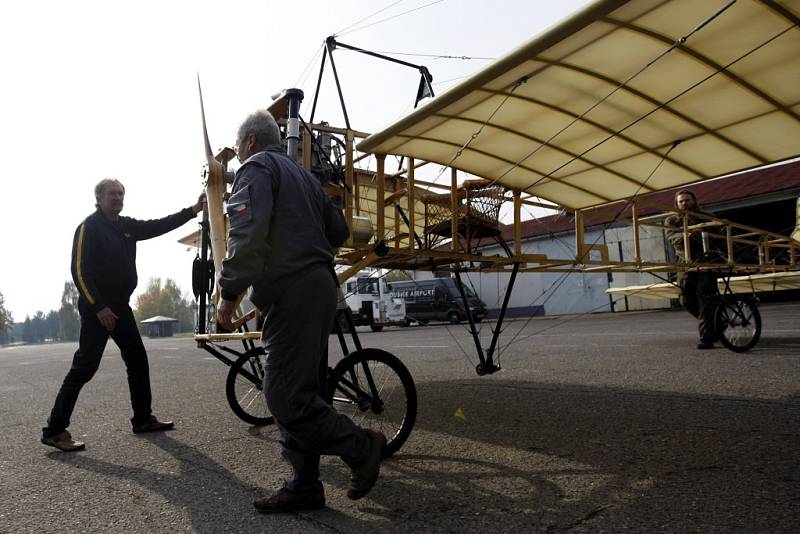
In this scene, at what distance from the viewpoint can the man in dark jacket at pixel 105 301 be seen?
4012 millimetres

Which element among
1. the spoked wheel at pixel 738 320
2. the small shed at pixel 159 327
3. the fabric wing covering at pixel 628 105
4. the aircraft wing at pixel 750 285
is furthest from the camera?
the small shed at pixel 159 327

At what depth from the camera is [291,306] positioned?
2367 mm

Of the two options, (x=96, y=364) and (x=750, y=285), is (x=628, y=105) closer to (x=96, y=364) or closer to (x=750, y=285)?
(x=96, y=364)

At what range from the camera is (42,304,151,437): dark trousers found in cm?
401

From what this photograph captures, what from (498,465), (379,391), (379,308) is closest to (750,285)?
(498,465)

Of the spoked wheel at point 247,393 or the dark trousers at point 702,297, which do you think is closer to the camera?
the spoked wheel at point 247,393

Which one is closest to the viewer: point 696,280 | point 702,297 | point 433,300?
point 702,297

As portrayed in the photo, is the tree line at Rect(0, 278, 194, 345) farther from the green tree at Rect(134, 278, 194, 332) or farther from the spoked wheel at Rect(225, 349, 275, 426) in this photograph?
the spoked wheel at Rect(225, 349, 275, 426)

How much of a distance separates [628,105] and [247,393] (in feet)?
13.6

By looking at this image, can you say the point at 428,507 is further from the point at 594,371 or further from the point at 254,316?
the point at 594,371

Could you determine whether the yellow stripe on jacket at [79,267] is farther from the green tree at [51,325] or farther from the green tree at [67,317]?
the green tree at [51,325]

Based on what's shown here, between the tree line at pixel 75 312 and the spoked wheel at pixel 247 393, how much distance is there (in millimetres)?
73411

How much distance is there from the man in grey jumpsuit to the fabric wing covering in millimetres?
1888

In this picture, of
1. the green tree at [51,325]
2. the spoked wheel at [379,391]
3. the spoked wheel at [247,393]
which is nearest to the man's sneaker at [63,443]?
the spoked wheel at [247,393]
